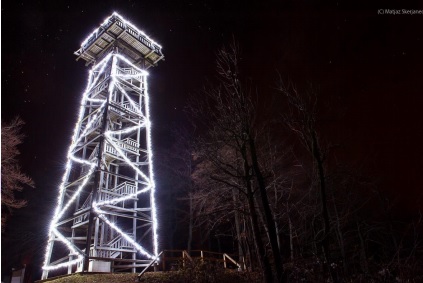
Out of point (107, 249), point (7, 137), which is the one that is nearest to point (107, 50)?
point (7, 137)

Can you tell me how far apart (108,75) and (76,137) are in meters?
4.33

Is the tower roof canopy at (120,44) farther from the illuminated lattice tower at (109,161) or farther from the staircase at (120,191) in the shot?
the staircase at (120,191)

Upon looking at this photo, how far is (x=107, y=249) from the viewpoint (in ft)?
51.8

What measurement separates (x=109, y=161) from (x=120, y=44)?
815 centimetres

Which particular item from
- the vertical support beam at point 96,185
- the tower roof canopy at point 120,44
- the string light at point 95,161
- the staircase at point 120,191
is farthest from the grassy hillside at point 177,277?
the tower roof canopy at point 120,44

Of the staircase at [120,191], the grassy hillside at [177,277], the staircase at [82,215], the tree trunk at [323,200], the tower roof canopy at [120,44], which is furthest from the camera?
the tower roof canopy at [120,44]

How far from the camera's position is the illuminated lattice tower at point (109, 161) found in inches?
636

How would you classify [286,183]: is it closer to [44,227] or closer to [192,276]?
[192,276]

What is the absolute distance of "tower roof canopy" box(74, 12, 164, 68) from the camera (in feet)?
70.4

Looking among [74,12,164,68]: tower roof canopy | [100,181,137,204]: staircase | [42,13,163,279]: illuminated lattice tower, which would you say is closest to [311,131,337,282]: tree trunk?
[42,13,163,279]: illuminated lattice tower

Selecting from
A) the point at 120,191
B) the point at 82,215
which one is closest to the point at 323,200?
the point at 120,191

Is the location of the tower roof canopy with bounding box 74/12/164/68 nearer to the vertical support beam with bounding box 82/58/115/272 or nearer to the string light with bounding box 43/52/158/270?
the string light with bounding box 43/52/158/270

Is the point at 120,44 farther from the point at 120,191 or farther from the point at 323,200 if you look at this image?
the point at 323,200

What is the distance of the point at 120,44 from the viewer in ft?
72.4
